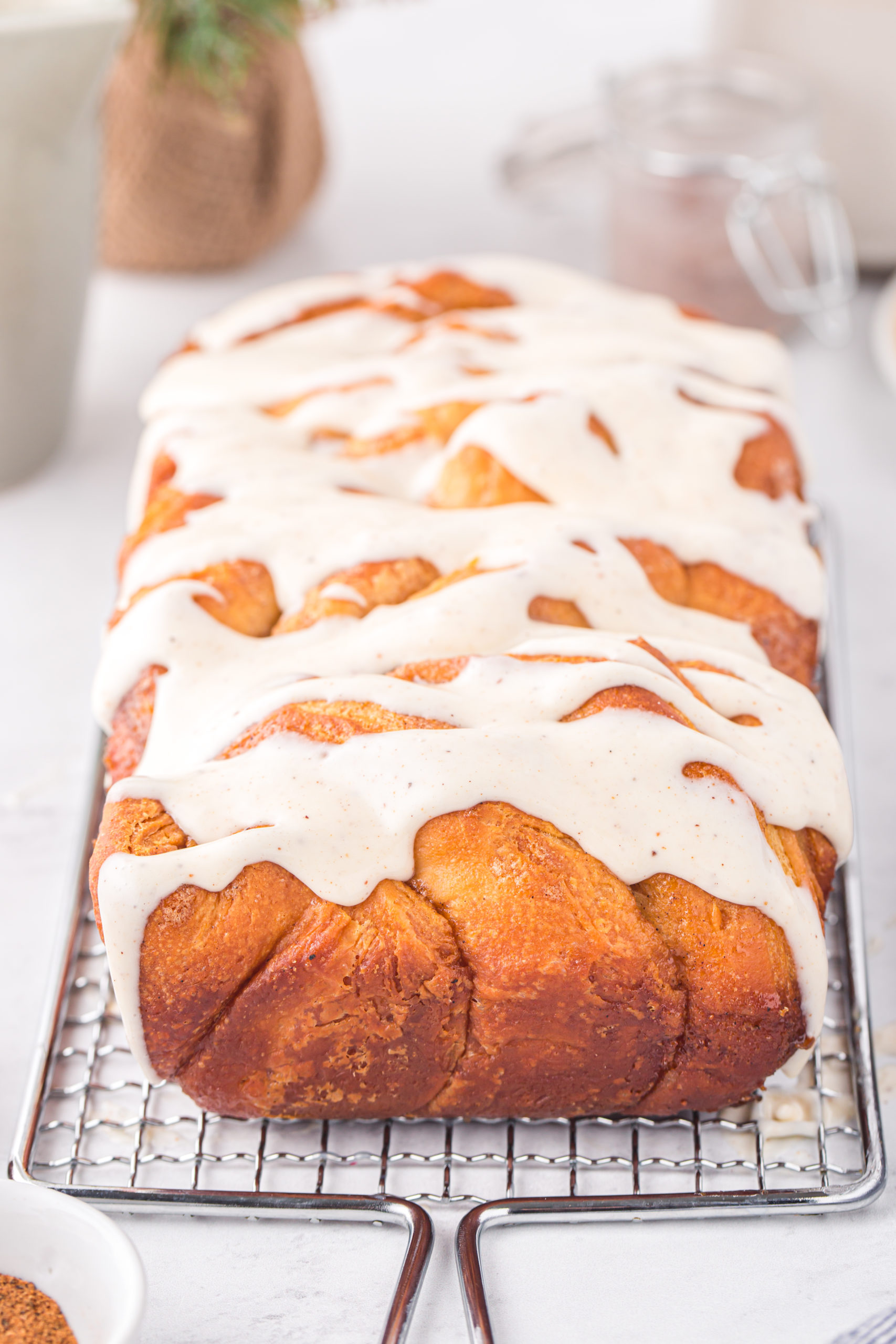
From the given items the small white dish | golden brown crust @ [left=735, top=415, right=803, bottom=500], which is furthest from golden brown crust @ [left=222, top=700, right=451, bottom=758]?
the small white dish

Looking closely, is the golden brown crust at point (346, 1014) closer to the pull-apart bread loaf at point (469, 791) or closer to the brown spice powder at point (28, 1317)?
the pull-apart bread loaf at point (469, 791)

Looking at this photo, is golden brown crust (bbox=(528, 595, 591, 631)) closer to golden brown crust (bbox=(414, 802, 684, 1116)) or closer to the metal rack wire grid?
golden brown crust (bbox=(414, 802, 684, 1116))

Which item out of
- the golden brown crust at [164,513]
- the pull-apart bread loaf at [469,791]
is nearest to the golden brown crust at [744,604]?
the pull-apart bread loaf at [469,791]

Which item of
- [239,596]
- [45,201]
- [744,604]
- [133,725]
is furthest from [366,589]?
[45,201]

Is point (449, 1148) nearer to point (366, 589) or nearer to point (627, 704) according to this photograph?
point (627, 704)

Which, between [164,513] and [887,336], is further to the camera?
[887,336]

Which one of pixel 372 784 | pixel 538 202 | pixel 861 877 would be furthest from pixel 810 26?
pixel 372 784

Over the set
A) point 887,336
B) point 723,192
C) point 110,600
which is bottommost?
point 110,600

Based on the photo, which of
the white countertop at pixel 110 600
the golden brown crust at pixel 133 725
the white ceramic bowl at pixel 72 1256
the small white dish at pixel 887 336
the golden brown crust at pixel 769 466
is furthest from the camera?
the small white dish at pixel 887 336
